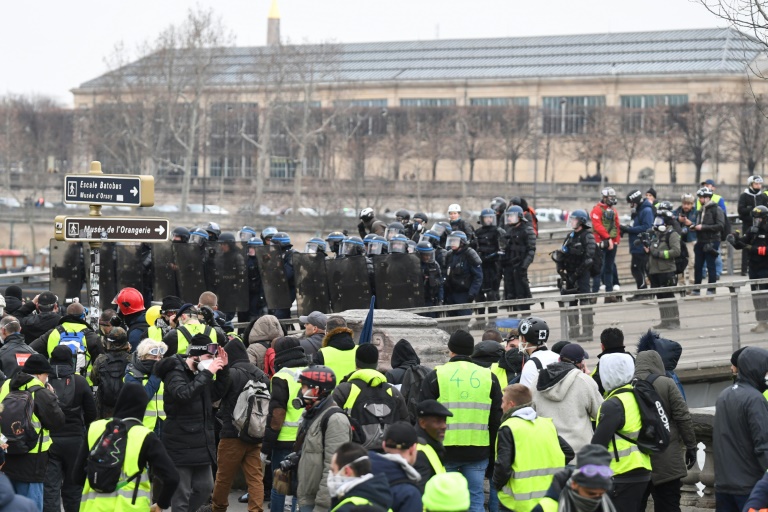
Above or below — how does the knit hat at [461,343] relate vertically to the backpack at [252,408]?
above

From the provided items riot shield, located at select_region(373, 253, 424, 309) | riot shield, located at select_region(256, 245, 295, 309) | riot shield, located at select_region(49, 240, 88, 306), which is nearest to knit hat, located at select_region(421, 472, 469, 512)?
riot shield, located at select_region(373, 253, 424, 309)

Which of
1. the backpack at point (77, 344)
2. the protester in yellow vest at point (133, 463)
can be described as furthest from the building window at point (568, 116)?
the protester in yellow vest at point (133, 463)

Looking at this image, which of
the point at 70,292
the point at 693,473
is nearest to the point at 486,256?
the point at 70,292

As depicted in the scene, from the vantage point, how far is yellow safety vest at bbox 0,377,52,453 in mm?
10820

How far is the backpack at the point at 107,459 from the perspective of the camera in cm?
932

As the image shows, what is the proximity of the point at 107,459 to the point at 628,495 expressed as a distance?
3653 mm

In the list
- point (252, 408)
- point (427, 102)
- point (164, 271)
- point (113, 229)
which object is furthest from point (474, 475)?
point (427, 102)

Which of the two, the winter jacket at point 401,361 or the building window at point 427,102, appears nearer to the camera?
the winter jacket at point 401,361

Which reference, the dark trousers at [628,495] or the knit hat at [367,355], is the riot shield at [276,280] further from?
the dark trousers at [628,495]

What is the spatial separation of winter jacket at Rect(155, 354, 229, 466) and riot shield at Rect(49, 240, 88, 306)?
995cm

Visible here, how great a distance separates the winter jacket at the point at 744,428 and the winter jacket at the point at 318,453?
259 cm

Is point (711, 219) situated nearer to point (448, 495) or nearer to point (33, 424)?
point (33, 424)

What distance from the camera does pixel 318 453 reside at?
9.87 meters

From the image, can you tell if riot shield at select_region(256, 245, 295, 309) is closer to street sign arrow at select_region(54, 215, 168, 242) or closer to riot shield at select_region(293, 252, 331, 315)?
riot shield at select_region(293, 252, 331, 315)
